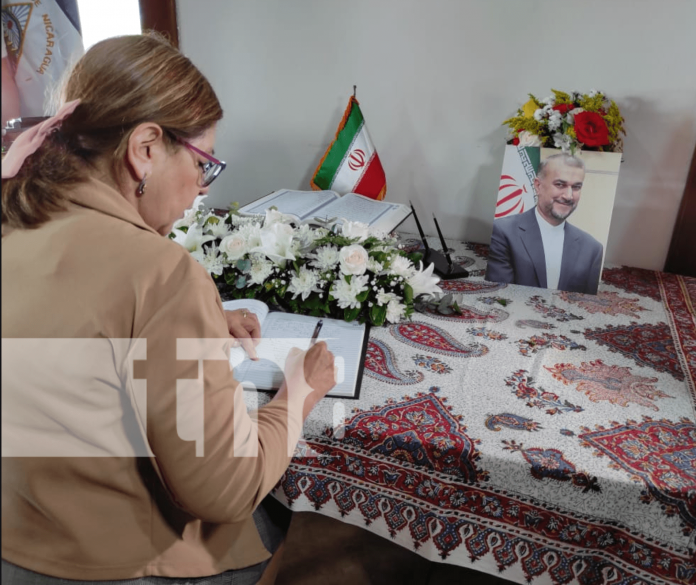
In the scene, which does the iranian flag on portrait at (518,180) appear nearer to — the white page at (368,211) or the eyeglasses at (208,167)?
the white page at (368,211)

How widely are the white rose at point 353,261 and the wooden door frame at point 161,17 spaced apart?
4.45ft

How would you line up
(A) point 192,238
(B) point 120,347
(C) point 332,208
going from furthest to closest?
1. (C) point 332,208
2. (A) point 192,238
3. (B) point 120,347

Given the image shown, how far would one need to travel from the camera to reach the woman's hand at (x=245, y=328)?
Result: 3.60 feet

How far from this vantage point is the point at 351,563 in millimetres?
1598

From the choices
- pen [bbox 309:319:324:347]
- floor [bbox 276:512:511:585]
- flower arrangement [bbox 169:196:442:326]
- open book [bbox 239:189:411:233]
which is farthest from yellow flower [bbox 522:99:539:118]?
floor [bbox 276:512:511:585]

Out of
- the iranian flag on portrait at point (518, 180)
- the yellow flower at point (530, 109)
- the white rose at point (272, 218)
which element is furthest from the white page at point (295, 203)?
the yellow flower at point (530, 109)

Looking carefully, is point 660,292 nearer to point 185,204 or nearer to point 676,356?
point 676,356

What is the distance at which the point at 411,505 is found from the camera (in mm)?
912

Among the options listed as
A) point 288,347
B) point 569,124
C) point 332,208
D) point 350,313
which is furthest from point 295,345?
point 569,124

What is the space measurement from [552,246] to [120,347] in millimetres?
Answer: 1196

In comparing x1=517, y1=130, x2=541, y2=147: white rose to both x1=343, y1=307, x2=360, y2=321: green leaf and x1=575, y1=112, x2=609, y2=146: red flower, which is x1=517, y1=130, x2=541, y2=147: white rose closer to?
x1=575, y1=112, x2=609, y2=146: red flower

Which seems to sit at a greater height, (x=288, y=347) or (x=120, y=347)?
(x=120, y=347)

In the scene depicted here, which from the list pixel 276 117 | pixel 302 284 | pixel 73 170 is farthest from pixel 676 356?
pixel 276 117

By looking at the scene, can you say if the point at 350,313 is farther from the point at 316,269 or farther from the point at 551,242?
the point at 551,242
